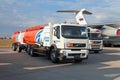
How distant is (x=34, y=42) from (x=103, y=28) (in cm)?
2490

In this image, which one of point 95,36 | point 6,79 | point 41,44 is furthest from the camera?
point 95,36

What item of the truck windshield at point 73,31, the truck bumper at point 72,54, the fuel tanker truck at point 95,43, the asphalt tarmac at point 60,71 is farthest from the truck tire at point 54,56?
the fuel tanker truck at point 95,43

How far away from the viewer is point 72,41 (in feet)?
54.4

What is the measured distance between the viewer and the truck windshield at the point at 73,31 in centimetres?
1677

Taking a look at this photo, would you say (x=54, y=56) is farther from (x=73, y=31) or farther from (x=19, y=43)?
(x=19, y=43)

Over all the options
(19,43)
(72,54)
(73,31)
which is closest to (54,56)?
(72,54)

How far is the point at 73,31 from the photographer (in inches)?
668

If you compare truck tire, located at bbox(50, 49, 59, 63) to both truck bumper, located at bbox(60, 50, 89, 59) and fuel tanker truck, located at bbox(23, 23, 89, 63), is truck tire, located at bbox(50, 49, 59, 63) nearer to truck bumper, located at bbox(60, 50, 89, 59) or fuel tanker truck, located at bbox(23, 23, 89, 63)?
fuel tanker truck, located at bbox(23, 23, 89, 63)

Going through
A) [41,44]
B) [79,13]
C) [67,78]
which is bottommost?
[67,78]

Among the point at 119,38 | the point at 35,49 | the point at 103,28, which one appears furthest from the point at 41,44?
the point at 103,28

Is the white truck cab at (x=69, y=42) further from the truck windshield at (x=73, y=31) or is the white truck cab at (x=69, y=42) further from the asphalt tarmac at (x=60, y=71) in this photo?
the asphalt tarmac at (x=60, y=71)

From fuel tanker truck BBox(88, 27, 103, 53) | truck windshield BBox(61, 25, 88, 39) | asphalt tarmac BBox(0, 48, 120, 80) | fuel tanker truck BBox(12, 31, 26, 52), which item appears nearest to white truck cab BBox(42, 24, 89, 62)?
truck windshield BBox(61, 25, 88, 39)

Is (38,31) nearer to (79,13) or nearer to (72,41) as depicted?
(72,41)

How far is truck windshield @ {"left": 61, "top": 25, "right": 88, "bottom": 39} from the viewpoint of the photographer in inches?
660
